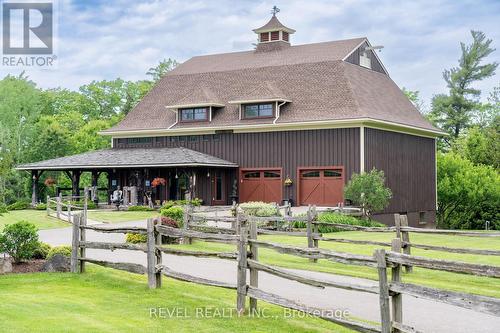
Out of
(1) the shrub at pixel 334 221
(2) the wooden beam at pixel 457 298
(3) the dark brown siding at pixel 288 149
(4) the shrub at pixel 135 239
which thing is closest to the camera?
(2) the wooden beam at pixel 457 298

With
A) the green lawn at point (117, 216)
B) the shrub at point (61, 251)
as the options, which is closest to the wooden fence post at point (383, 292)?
the shrub at point (61, 251)

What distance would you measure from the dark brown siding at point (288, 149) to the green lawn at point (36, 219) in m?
9.52

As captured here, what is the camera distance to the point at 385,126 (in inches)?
1587

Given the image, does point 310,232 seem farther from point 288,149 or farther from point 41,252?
point 288,149

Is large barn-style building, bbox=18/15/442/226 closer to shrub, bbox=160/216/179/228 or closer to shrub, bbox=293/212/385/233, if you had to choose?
shrub, bbox=293/212/385/233

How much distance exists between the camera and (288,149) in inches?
1582

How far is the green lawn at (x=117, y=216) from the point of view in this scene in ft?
114

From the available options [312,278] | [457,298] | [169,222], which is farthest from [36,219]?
[457,298]

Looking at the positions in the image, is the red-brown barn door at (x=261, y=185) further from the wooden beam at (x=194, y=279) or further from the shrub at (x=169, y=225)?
the wooden beam at (x=194, y=279)

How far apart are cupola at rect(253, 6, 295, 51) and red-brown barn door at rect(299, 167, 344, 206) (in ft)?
39.2

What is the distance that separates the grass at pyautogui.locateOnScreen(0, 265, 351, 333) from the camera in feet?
36.0

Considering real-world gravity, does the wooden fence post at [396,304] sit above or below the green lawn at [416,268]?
above

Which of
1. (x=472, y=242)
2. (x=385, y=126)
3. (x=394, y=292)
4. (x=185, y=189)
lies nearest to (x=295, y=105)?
(x=385, y=126)

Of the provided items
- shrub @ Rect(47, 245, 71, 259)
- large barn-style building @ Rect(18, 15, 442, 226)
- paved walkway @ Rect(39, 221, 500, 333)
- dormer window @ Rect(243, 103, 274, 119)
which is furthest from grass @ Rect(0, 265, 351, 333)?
dormer window @ Rect(243, 103, 274, 119)
